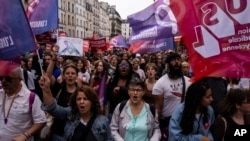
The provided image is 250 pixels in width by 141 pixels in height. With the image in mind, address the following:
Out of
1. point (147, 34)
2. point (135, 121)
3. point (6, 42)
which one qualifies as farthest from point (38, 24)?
point (135, 121)

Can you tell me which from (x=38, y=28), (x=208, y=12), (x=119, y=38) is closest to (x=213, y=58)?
(x=208, y=12)

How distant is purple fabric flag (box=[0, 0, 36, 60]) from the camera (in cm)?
395

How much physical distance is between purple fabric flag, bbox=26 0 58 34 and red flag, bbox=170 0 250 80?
13.4 ft

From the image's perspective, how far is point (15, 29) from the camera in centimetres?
396

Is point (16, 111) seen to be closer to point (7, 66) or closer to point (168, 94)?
point (7, 66)

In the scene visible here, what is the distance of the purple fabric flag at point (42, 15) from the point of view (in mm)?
7438

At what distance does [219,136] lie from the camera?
385cm

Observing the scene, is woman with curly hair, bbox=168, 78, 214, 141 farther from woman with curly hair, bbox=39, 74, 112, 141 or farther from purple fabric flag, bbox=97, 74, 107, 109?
purple fabric flag, bbox=97, 74, 107, 109

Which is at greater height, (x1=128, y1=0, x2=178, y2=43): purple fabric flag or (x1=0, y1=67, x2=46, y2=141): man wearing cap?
(x1=128, y1=0, x2=178, y2=43): purple fabric flag

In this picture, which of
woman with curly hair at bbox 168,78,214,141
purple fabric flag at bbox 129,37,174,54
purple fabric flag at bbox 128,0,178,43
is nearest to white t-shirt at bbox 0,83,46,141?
woman with curly hair at bbox 168,78,214,141

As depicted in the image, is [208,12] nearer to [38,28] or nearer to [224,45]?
[224,45]

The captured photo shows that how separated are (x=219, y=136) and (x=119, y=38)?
58.7 ft

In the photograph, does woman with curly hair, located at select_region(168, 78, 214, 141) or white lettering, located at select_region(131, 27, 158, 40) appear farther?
white lettering, located at select_region(131, 27, 158, 40)

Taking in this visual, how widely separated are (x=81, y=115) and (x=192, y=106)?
110 centimetres
